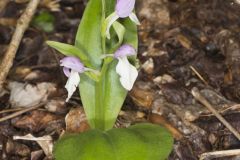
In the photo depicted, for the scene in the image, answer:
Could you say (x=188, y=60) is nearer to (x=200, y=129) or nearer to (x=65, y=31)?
(x=200, y=129)

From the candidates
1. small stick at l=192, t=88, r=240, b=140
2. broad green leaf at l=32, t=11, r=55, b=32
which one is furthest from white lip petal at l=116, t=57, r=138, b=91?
broad green leaf at l=32, t=11, r=55, b=32

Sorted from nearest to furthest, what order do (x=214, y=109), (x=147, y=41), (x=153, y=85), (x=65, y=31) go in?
(x=214, y=109) < (x=153, y=85) < (x=147, y=41) < (x=65, y=31)

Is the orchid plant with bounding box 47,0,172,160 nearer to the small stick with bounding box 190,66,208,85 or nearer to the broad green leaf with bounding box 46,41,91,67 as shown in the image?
the broad green leaf with bounding box 46,41,91,67

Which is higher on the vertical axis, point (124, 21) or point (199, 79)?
point (124, 21)

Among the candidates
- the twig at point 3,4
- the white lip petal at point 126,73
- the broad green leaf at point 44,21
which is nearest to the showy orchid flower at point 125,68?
the white lip petal at point 126,73

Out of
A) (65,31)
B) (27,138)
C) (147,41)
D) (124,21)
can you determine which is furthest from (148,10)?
(27,138)

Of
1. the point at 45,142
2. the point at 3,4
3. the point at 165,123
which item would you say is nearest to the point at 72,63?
the point at 45,142
